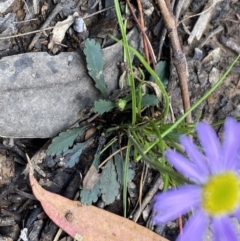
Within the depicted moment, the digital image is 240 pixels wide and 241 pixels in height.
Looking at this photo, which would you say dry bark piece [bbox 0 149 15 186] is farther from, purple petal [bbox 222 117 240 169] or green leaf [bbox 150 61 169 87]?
purple petal [bbox 222 117 240 169]

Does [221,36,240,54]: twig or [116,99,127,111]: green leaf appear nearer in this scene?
[116,99,127,111]: green leaf

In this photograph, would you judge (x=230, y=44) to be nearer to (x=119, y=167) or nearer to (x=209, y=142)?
(x=119, y=167)

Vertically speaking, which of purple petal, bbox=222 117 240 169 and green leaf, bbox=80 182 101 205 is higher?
purple petal, bbox=222 117 240 169

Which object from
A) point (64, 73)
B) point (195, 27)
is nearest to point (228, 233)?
point (64, 73)

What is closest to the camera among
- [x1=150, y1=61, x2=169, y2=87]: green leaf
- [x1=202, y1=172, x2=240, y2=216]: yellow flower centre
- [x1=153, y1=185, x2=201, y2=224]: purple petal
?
[x1=153, y1=185, x2=201, y2=224]: purple petal

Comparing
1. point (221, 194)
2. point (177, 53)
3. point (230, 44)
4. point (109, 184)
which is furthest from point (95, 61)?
point (221, 194)

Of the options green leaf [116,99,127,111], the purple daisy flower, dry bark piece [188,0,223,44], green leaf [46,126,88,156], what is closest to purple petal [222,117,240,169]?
the purple daisy flower

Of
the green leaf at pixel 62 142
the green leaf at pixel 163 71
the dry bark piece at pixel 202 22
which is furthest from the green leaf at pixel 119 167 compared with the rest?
the dry bark piece at pixel 202 22

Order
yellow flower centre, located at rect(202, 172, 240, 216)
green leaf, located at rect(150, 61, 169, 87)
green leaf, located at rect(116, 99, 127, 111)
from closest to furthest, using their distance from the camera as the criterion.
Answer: yellow flower centre, located at rect(202, 172, 240, 216) < green leaf, located at rect(116, 99, 127, 111) < green leaf, located at rect(150, 61, 169, 87)
